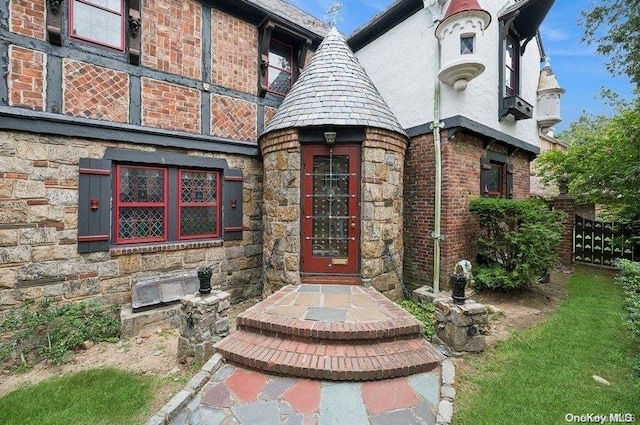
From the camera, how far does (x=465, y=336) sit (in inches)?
140

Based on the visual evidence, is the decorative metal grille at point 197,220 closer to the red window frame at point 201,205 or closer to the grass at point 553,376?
the red window frame at point 201,205

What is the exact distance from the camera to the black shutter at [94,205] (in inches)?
169

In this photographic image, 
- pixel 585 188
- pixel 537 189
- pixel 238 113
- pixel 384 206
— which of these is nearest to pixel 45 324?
pixel 238 113

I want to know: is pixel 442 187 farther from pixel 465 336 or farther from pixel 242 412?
pixel 242 412

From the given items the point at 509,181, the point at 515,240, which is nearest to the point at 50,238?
the point at 515,240

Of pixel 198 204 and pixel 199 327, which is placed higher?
pixel 198 204

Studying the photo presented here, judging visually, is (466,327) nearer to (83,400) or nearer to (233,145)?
(83,400)

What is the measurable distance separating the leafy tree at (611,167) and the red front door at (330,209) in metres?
7.50

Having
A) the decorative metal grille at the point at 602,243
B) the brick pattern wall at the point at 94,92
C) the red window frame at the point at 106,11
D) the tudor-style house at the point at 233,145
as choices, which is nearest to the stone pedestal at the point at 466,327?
the tudor-style house at the point at 233,145

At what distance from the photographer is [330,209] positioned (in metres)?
5.18

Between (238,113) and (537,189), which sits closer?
(238,113)

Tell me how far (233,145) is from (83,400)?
450cm

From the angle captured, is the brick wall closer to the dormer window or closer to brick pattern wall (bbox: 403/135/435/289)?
brick pattern wall (bbox: 403/135/435/289)

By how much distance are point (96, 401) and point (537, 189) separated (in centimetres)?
1849
